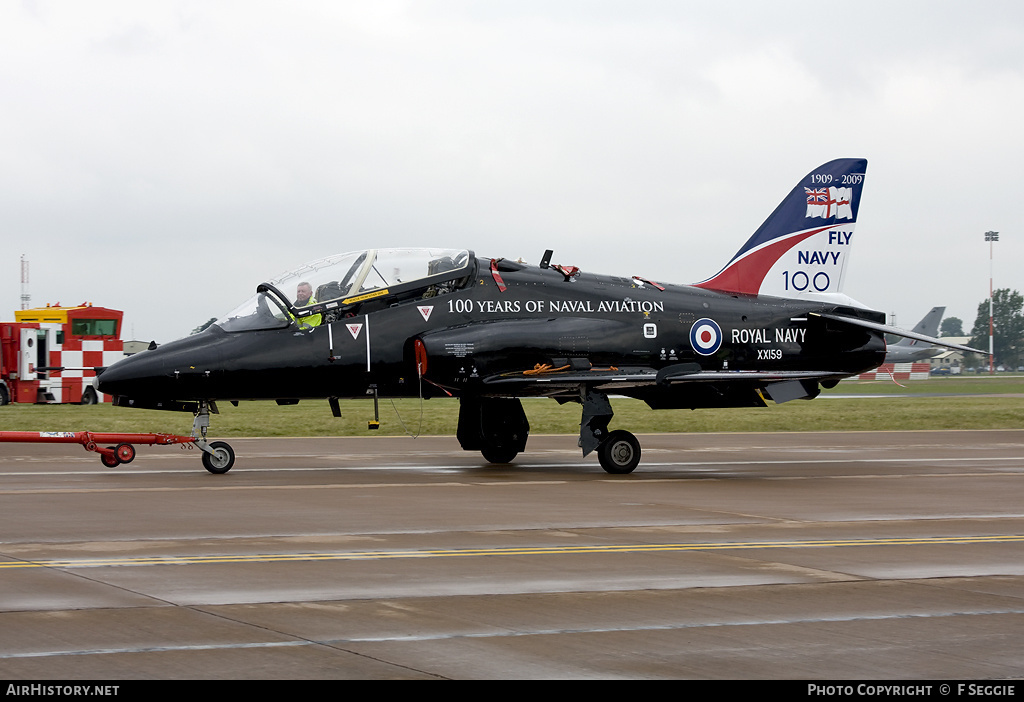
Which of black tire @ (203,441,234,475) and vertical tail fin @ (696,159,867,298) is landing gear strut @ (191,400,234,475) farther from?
vertical tail fin @ (696,159,867,298)

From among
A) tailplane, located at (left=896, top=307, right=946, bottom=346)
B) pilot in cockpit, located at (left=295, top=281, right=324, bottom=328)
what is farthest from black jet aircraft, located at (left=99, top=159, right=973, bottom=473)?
tailplane, located at (left=896, top=307, right=946, bottom=346)

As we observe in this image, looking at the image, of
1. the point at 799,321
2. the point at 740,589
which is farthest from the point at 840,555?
the point at 799,321

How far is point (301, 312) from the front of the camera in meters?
17.8

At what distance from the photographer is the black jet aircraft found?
1750cm

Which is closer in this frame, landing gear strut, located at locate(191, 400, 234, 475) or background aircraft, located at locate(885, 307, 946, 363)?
landing gear strut, located at locate(191, 400, 234, 475)

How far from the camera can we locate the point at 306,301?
1791 centimetres

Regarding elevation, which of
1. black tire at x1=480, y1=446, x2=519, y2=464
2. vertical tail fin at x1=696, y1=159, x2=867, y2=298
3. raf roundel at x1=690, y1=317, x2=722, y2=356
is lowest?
black tire at x1=480, y1=446, x2=519, y2=464

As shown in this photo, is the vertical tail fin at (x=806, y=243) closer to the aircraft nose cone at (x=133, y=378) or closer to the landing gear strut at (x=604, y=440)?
the landing gear strut at (x=604, y=440)

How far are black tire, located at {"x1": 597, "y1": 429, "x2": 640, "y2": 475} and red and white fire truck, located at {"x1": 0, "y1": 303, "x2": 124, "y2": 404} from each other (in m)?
28.2

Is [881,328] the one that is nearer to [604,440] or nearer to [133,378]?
[604,440]

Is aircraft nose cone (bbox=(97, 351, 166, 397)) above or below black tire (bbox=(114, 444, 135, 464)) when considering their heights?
above

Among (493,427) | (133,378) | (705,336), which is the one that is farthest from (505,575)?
(705,336)

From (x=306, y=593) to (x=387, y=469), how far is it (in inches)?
427

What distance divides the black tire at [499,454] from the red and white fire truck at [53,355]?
25.6 metres
